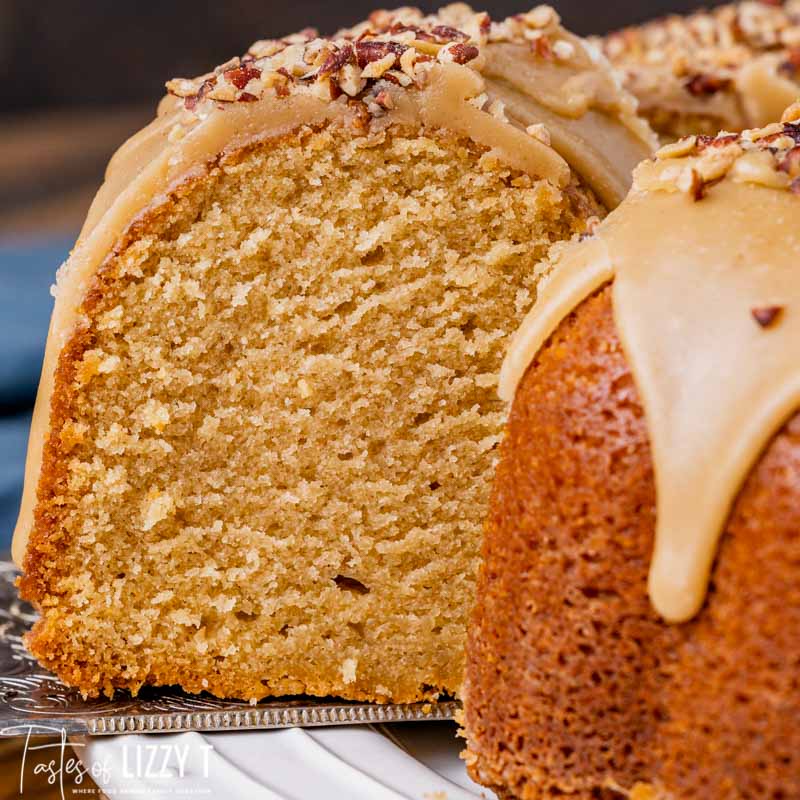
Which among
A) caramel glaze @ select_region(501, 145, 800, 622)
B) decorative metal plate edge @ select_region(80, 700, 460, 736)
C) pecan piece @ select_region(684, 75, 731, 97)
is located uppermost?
pecan piece @ select_region(684, 75, 731, 97)

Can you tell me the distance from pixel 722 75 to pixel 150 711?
1.95 m

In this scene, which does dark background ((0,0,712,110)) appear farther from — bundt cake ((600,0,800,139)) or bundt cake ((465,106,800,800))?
bundt cake ((465,106,800,800))

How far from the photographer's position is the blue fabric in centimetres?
307

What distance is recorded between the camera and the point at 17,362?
11.3ft

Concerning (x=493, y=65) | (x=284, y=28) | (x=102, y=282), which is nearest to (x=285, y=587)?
(x=102, y=282)

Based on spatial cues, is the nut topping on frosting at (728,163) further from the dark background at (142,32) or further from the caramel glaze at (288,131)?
the dark background at (142,32)

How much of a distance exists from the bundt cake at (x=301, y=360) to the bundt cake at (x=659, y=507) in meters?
0.43

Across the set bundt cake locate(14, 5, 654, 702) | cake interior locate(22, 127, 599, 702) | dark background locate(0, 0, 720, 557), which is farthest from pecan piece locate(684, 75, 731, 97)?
dark background locate(0, 0, 720, 557)

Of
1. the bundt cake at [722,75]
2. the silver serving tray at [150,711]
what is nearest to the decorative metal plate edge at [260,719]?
the silver serving tray at [150,711]

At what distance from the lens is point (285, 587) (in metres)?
2.18

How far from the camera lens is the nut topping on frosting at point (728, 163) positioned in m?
1.53

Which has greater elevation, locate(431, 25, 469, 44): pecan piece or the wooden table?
the wooden table

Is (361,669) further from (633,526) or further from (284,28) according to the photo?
(284,28)

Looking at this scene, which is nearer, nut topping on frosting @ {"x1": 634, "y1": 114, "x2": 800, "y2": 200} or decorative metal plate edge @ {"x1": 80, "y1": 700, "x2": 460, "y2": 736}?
nut topping on frosting @ {"x1": 634, "y1": 114, "x2": 800, "y2": 200}
